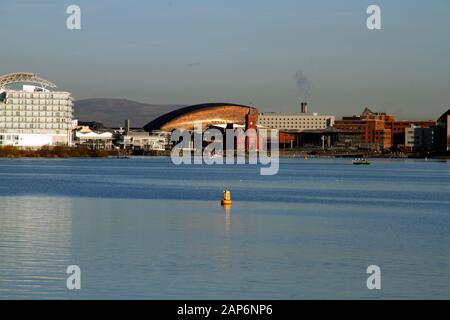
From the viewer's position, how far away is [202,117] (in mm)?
172250

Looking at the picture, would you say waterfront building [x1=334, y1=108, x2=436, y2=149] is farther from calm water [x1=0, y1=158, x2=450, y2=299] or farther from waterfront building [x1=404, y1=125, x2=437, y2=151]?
calm water [x1=0, y1=158, x2=450, y2=299]

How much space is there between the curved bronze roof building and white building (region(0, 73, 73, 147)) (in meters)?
50.3

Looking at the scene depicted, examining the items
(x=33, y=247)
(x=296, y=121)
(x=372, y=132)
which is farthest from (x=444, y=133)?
(x=33, y=247)

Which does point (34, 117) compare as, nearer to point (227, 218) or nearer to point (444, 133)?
point (444, 133)

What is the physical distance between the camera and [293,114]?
636 feet

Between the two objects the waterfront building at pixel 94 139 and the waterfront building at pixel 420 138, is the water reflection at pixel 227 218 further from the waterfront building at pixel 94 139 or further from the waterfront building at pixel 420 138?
the waterfront building at pixel 420 138

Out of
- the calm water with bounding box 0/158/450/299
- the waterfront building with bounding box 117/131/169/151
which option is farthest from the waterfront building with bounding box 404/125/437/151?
the calm water with bounding box 0/158/450/299

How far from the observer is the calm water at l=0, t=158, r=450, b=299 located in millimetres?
13898

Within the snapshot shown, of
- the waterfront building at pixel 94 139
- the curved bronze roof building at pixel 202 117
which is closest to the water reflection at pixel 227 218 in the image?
the waterfront building at pixel 94 139

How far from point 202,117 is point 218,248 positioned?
506 feet

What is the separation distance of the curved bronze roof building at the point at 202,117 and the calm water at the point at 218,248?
451ft

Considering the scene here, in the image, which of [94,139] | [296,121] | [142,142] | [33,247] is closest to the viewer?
[33,247]

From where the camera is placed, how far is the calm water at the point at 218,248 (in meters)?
13.9

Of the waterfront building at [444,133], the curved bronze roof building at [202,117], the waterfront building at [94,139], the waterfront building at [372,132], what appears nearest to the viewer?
A: the waterfront building at [94,139]
